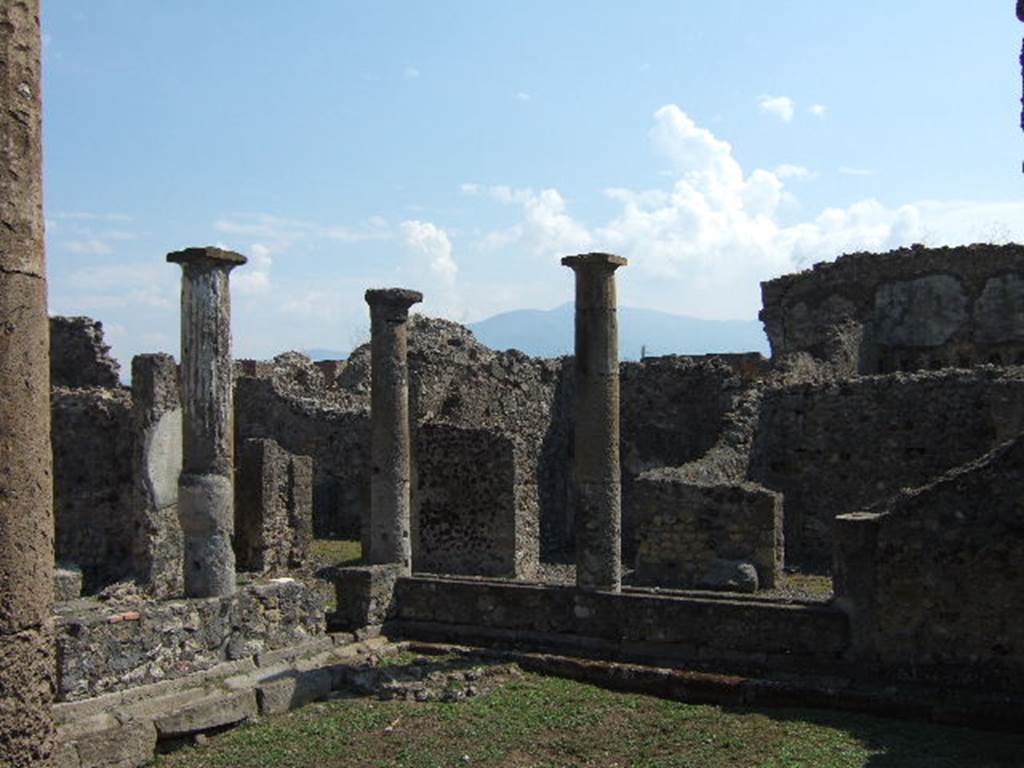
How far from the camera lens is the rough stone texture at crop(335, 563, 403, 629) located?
43.9 ft

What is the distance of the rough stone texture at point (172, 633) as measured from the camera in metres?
9.73

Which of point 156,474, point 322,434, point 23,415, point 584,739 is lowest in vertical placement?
point 584,739

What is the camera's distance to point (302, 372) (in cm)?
3397

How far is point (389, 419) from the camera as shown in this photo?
1477 cm

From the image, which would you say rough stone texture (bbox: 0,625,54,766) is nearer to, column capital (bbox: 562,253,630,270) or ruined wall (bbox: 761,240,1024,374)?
column capital (bbox: 562,253,630,270)

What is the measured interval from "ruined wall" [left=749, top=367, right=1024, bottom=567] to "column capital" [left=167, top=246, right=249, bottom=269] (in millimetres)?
10811

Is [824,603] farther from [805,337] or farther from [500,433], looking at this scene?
[805,337]

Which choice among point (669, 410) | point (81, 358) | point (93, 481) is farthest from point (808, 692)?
point (81, 358)

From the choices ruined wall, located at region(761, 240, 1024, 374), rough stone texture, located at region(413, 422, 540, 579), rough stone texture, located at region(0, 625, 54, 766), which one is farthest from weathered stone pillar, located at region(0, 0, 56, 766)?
ruined wall, located at region(761, 240, 1024, 374)

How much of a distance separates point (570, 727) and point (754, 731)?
1555 mm

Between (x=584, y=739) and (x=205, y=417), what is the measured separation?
528 cm

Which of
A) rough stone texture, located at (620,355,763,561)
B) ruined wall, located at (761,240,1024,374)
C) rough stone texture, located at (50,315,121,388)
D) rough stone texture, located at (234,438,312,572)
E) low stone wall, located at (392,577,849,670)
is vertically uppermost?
ruined wall, located at (761,240,1024,374)

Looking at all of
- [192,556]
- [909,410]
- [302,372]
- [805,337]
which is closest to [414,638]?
[192,556]

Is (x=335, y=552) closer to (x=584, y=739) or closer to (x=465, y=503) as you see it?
(x=465, y=503)
